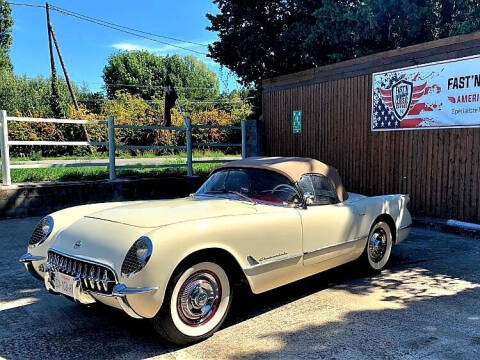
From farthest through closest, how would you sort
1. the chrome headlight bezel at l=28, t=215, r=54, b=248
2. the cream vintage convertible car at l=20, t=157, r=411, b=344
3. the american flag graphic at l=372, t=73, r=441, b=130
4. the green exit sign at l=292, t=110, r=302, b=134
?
the green exit sign at l=292, t=110, r=302, b=134
the american flag graphic at l=372, t=73, r=441, b=130
the chrome headlight bezel at l=28, t=215, r=54, b=248
the cream vintage convertible car at l=20, t=157, r=411, b=344

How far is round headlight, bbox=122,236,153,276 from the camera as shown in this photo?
284cm

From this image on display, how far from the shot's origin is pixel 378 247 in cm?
496

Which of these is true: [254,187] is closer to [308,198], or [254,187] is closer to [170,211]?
[308,198]

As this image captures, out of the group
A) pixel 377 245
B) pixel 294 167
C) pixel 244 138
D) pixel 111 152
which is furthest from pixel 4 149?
pixel 377 245

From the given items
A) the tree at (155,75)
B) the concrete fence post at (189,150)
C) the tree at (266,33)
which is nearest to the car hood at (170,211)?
the concrete fence post at (189,150)

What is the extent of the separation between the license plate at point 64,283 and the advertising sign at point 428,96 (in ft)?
21.2

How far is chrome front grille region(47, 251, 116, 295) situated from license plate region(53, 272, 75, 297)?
0.11 feet

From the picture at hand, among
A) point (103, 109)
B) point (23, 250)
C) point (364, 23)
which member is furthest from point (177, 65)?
point (23, 250)

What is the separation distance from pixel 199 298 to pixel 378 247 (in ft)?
8.59

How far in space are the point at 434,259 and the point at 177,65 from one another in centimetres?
5544

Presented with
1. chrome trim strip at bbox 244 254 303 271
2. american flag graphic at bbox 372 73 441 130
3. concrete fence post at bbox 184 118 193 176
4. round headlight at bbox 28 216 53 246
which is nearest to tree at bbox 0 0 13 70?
concrete fence post at bbox 184 118 193 176

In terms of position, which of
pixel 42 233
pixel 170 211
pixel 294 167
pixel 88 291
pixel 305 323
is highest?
pixel 294 167

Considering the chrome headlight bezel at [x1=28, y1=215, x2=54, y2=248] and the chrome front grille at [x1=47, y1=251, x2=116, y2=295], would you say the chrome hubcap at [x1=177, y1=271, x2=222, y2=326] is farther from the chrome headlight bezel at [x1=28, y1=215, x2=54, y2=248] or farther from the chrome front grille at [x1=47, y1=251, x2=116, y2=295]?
the chrome headlight bezel at [x1=28, y1=215, x2=54, y2=248]

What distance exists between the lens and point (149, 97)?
52.9 m
